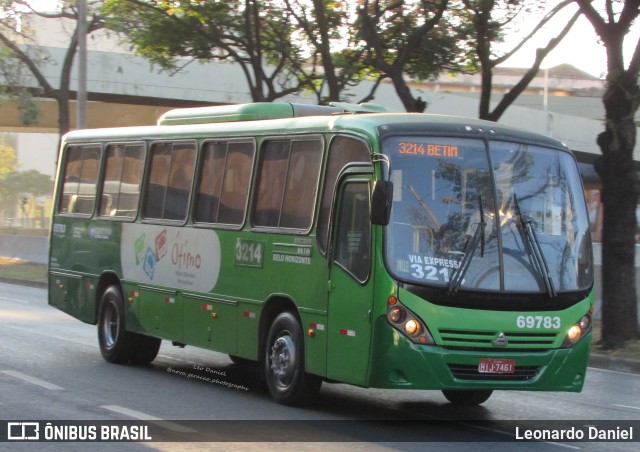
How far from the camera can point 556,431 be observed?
32.9 feet

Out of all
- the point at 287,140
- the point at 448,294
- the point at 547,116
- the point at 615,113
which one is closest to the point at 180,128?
the point at 287,140

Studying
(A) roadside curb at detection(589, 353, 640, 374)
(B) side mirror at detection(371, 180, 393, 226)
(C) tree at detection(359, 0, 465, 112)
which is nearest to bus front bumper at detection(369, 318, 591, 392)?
(B) side mirror at detection(371, 180, 393, 226)

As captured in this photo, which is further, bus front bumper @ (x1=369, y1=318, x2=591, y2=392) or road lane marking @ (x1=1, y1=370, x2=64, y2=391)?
road lane marking @ (x1=1, y1=370, x2=64, y2=391)

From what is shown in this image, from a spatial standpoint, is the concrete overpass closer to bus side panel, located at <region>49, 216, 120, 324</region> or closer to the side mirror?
bus side panel, located at <region>49, 216, 120, 324</region>

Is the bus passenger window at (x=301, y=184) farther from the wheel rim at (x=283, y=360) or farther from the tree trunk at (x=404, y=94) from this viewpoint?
the tree trunk at (x=404, y=94)

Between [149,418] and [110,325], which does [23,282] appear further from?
[149,418]

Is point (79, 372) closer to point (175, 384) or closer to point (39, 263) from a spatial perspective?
→ point (175, 384)

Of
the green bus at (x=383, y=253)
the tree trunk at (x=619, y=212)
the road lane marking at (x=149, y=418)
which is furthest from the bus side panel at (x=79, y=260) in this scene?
the tree trunk at (x=619, y=212)

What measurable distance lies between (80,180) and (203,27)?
38.7 ft

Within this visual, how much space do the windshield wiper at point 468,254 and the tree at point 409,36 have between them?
11.6 metres

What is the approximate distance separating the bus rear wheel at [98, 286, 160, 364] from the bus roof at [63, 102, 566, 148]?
7.07ft

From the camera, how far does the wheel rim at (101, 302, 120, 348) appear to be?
47.8 ft

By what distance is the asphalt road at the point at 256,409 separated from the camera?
9.20 m

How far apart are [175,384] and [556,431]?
4431 millimetres
